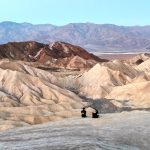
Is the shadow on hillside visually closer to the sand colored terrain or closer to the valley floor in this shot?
the sand colored terrain

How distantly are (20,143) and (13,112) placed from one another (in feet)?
155

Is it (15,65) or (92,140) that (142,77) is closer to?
(15,65)

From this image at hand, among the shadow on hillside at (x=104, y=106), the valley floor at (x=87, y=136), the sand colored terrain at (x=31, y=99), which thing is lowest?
the shadow on hillside at (x=104, y=106)

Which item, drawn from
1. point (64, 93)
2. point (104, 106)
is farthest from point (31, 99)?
point (104, 106)

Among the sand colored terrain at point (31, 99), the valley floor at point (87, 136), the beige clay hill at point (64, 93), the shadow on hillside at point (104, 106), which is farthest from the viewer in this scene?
the shadow on hillside at point (104, 106)

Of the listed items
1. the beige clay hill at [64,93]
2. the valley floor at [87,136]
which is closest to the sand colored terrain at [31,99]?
the beige clay hill at [64,93]

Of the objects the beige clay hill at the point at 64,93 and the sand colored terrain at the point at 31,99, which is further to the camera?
the beige clay hill at the point at 64,93

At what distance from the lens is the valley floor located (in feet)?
76.1

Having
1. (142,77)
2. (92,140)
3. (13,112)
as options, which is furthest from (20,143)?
(142,77)

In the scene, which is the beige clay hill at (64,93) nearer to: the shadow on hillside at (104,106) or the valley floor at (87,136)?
the shadow on hillside at (104,106)

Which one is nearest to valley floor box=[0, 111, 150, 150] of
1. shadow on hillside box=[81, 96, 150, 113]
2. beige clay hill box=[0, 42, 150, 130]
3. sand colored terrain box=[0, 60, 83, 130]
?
beige clay hill box=[0, 42, 150, 130]

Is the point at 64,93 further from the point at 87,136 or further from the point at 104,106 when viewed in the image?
the point at 87,136

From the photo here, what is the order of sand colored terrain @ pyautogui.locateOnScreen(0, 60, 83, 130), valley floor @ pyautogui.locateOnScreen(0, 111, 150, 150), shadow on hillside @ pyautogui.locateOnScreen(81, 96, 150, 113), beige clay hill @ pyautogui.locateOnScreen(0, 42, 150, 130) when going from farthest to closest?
shadow on hillside @ pyautogui.locateOnScreen(81, 96, 150, 113) → beige clay hill @ pyautogui.locateOnScreen(0, 42, 150, 130) → sand colored terrain @ pyautogui.locateOnScreen(0, 60, 83, 130) → valley floor @ pyautogui.locateOnScreen(0, 111, 150, 150)

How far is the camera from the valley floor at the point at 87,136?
913 inches
